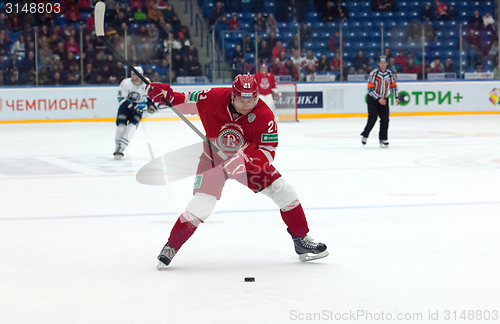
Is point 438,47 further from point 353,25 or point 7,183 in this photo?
point 7,183

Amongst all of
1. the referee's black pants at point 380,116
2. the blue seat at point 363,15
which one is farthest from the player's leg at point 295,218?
the blue seat at point 363,15

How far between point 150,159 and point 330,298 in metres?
6.40

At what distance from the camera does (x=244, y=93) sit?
3.21 meters

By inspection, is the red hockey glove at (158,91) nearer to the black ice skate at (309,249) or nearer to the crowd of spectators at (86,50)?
the black ice skate at (309,249)

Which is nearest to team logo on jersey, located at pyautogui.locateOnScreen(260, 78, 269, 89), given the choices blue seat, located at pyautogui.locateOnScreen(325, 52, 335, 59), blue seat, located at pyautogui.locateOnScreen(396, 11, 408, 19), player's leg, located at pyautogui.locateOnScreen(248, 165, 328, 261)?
blue seat, located at pyautogui.locateOnScreen(325, 52, 335, 59)

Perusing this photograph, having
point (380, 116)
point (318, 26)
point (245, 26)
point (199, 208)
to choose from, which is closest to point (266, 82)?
point (318, 26)

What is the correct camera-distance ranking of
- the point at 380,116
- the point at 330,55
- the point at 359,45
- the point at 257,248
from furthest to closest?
the point at 359,45, the point at 330,55, the point at 380,116, the point at 257,248

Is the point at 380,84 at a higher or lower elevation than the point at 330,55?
lower

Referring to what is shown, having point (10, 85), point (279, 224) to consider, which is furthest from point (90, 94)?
point (279, 224)

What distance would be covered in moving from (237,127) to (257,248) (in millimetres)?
774

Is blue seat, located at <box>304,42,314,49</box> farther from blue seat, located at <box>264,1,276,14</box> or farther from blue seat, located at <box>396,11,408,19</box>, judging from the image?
blue seat, located at <box>396,11,408,19</box>

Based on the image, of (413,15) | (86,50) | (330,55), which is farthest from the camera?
(413,15)

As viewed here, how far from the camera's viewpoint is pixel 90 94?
15.6 m

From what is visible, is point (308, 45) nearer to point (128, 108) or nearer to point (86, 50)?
point (86, 50)
